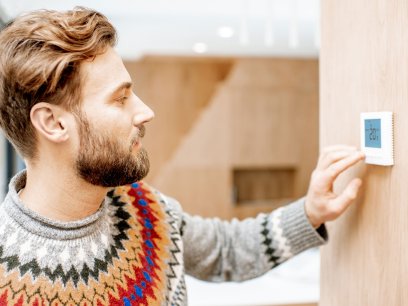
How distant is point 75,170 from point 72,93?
15 cm

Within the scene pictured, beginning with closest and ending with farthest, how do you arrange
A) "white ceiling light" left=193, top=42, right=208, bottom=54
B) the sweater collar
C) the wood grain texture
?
the wood grain texture < the sweater collar < "white ceiling light" left=193, top=42, right=208, bottom=54

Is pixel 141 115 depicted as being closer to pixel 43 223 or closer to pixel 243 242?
pixel 43 223

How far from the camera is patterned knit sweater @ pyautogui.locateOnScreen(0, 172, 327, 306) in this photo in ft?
2.74

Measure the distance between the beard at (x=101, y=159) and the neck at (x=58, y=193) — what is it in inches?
1.0

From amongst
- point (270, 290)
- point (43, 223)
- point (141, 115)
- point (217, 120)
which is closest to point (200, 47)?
point (217, 120)

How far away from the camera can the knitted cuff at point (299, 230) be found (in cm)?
106

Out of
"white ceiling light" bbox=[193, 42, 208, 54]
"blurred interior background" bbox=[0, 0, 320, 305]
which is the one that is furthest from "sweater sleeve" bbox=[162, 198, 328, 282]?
"white ceiling light" bbox=[193, 42, 208, 54]

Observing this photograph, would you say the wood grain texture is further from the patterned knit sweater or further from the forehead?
the forehead

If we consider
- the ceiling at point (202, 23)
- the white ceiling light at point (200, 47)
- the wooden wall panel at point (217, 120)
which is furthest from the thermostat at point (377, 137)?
the wooden wall panel at point (217, 120)

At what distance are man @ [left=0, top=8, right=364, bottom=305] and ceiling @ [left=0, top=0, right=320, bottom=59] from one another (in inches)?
80.3

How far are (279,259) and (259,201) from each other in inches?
179

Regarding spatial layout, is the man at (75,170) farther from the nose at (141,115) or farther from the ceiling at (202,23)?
the ceiling at (202,23)

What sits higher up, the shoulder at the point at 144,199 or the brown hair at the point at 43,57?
the brown hair at the point at 43,57

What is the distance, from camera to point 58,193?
905 mm
